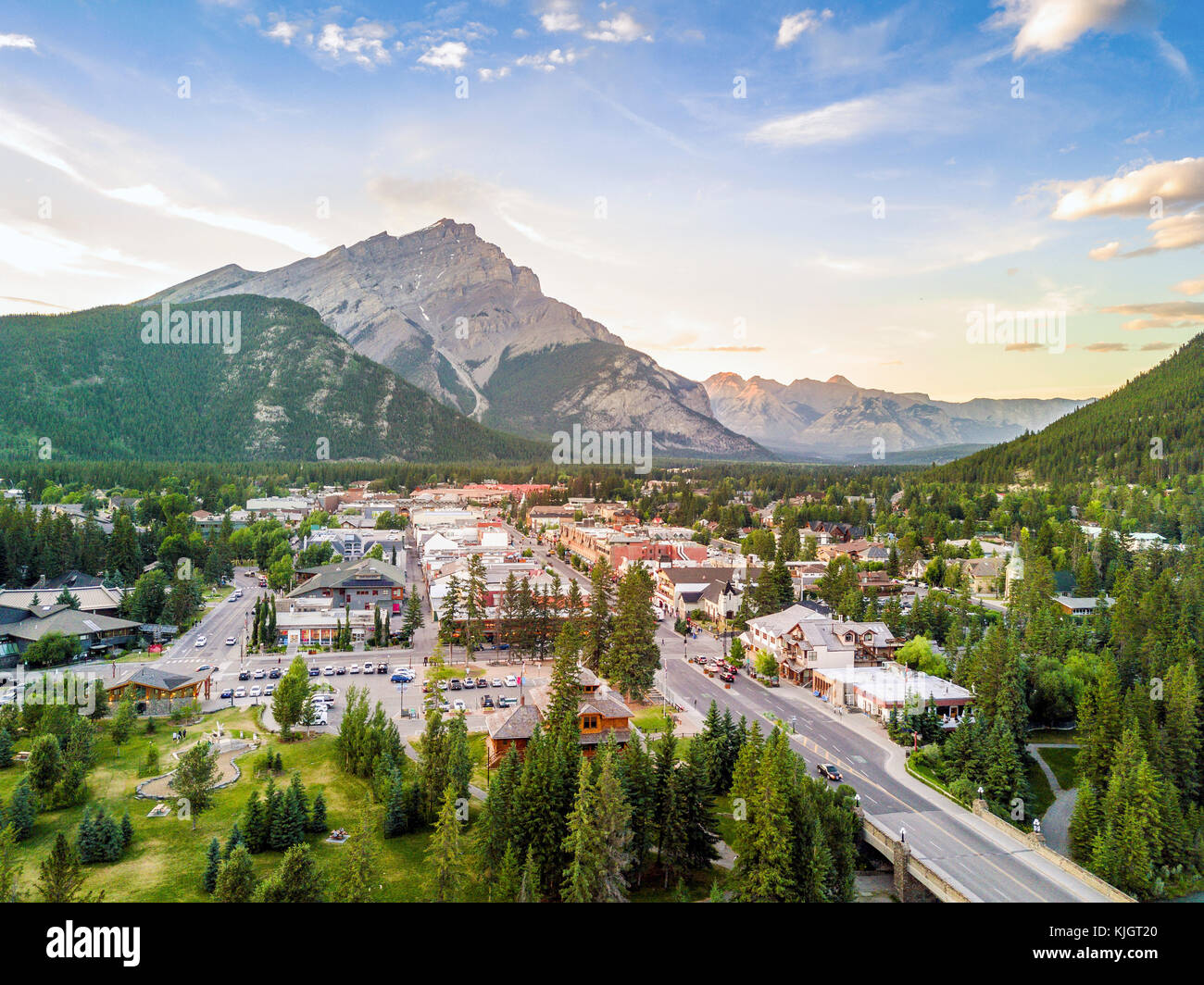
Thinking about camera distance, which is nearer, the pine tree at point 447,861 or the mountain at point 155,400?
the pine tree at point 447,861

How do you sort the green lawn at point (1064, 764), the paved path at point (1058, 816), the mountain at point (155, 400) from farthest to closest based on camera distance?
the mountain at point (155, 400) → the green lawn at point (1064, 764) → the paved path at point (1058, 816)

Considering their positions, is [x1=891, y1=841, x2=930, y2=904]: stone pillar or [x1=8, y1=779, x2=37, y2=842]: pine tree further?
[x1=8, y1=779, x2=37, y2=842]: pine tree

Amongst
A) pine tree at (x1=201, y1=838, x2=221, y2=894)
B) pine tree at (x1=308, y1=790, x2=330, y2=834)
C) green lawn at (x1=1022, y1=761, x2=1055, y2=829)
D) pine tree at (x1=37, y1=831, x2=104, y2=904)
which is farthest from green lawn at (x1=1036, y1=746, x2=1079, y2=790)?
pine tree at (x1=37, y1=831, x2=104, y2=904)

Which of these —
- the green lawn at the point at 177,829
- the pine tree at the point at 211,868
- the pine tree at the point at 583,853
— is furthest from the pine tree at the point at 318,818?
the pine tree at the point at 583,853

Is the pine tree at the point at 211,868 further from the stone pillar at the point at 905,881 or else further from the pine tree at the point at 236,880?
the stone pillar at the point at 905,881


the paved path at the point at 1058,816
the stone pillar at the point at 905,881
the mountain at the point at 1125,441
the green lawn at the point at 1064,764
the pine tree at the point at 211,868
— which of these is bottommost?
the paved path at the point at 1058,816

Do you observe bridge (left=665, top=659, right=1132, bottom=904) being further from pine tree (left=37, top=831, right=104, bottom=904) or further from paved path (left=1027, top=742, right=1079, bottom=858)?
pine tree (left=37, top=831, right=104, bottom=904)
